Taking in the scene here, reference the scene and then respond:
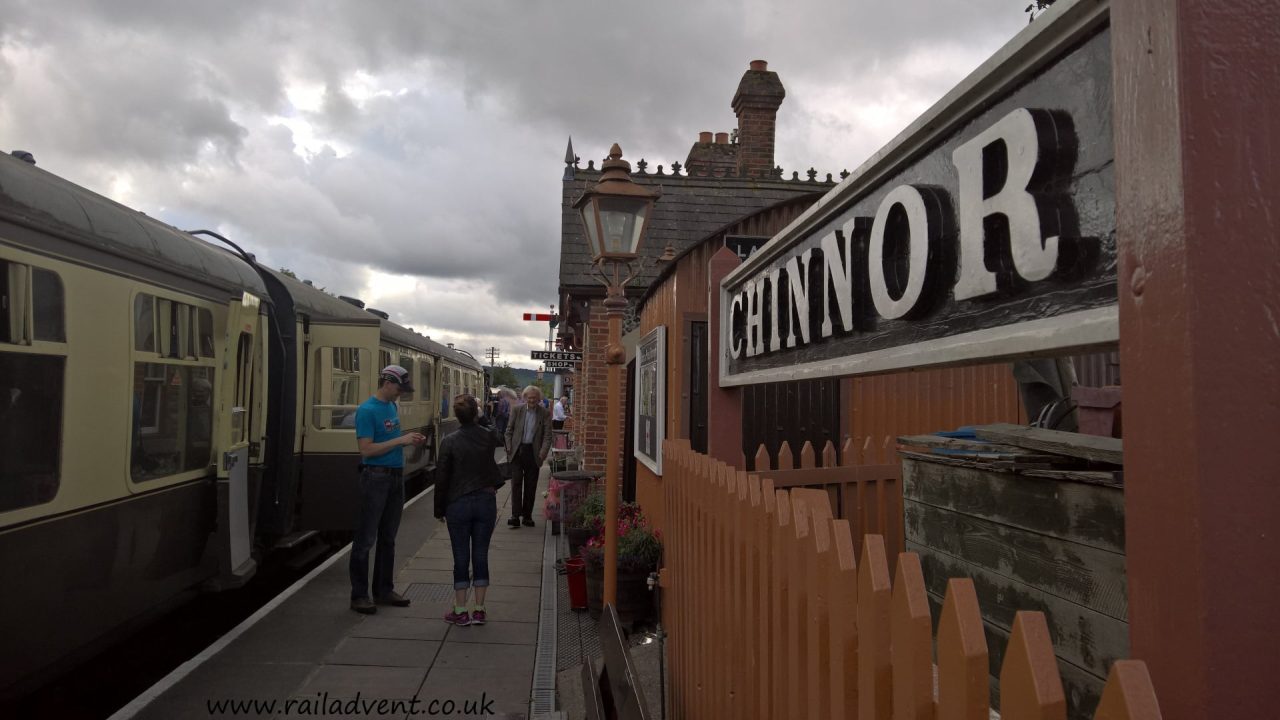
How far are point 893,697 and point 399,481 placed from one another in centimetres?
565

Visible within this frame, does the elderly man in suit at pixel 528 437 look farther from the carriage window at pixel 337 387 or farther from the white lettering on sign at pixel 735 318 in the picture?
the white lettering on sign at pixel 735 318

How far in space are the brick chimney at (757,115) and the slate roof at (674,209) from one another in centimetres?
52

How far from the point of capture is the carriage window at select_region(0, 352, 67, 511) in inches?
136

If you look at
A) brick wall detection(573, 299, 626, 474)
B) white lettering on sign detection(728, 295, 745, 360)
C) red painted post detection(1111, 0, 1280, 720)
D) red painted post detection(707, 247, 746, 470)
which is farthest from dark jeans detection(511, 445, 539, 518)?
red painted post detection(1111, 0, 1280, 720)

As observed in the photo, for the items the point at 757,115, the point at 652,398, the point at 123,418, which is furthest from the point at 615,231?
the point at 757,115

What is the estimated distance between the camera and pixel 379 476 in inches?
241

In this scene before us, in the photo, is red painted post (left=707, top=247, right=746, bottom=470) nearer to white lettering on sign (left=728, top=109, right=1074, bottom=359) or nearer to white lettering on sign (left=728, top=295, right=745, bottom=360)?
white lettering on sign (left=728, top=295, right=745, bottom=360)

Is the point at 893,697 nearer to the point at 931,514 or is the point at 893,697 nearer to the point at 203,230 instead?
the point at 931,514

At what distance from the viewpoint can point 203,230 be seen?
254 inches

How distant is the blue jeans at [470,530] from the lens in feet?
19.1

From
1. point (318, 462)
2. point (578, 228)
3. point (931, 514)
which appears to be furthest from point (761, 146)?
point (931, 514)

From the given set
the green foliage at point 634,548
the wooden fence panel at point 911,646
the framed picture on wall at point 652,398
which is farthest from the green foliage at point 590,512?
the wooden fence panel at point 911,646

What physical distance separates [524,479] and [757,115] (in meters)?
7.44

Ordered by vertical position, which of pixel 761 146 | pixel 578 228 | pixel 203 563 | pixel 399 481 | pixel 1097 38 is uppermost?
pixel 761 146
